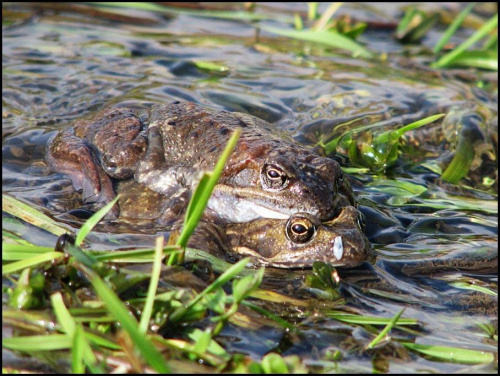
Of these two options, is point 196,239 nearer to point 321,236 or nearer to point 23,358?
point 321,236

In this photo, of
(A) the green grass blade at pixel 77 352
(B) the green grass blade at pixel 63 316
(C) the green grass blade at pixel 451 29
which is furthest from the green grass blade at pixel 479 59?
(A) the green grass blade at pixel 77 352

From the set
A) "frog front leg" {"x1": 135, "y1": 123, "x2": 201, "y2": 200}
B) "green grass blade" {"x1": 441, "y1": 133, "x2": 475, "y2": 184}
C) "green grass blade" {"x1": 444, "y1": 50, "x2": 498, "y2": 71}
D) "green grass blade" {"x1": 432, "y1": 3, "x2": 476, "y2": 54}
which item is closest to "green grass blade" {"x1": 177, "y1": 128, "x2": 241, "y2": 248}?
"frog front leg" {"x1": 135, "y1": 123, "x2": 201, "y2": 200}

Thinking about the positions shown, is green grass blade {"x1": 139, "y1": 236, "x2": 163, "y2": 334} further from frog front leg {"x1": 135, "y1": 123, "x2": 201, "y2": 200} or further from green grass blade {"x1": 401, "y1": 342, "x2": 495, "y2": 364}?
frog front leg {"x1": 135, "y1": 123, "x2": 201, "y2": 200}

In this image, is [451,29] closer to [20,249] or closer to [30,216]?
Answer: [30,216]

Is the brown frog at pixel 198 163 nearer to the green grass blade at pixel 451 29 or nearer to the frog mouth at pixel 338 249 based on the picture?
the frog mouth at pixel 338 249

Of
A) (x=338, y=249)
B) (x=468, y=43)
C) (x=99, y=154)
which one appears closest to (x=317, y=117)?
(x=99, y=154)

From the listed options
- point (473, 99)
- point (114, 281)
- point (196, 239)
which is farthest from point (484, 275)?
point (473, 99)
